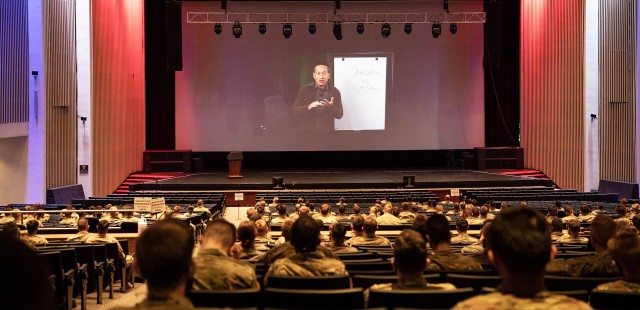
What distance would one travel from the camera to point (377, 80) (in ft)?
100

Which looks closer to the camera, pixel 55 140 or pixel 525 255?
pixel 525 255

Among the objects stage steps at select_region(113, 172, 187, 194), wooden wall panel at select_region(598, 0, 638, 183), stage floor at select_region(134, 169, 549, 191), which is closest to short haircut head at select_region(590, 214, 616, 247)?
wooden wall panel at select_region(598, 0, 638, 183)

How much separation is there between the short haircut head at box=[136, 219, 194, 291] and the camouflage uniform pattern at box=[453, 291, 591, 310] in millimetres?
1032

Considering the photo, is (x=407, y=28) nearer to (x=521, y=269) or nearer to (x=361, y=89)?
(x=361, y=89)

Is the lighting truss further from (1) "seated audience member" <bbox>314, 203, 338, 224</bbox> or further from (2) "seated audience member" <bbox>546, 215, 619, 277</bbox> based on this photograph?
(2) "seated audience member" <bbox>546, 215, 619, 277</bbox>

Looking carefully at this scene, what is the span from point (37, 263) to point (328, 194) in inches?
850

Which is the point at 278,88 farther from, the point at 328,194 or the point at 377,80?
the point at 328,194

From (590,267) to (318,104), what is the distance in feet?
81.2

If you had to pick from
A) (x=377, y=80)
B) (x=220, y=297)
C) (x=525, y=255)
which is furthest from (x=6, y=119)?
(x=525, y=255)

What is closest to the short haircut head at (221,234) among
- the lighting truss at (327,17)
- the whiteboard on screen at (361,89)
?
the whiteboard on screen at (361,89)

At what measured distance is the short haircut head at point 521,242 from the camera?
300 cm

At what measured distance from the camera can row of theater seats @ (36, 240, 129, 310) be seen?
24.9ft

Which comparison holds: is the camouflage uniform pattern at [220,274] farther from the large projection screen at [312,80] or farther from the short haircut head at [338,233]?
the large projection screen at [312,80]

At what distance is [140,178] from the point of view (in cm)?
2869
